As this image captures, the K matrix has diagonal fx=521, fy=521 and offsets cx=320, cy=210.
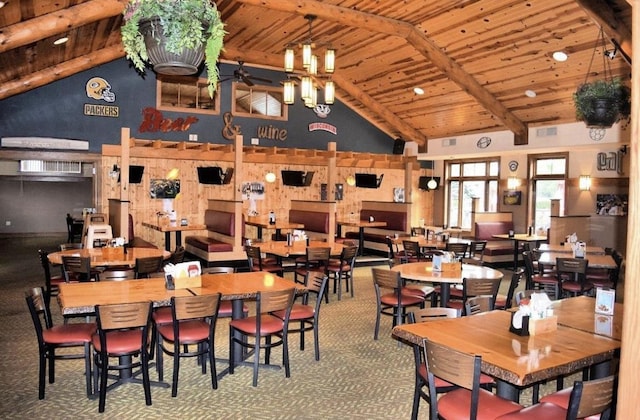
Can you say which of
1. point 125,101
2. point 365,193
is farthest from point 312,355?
point 365,193

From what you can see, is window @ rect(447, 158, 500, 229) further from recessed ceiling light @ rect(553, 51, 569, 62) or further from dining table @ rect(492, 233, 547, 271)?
recessed ceiling light @ rect(553, 51, 569, 62)

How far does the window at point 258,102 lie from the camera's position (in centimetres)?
1361

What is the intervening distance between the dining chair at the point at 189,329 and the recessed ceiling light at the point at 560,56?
7774mm

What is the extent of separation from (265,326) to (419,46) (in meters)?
7.56

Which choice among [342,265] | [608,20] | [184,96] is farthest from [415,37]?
[184,96]

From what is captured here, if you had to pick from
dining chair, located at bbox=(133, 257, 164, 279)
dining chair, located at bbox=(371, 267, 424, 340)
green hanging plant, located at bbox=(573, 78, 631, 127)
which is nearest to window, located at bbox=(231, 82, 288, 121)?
dining chair, located at bbox=(133, 257, 164, 279)

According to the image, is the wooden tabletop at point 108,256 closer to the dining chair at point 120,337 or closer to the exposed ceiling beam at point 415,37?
the dining chair at point 120,337

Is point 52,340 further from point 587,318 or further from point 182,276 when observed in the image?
point 587,318

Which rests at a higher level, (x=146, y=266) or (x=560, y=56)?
(x=560, y=56)

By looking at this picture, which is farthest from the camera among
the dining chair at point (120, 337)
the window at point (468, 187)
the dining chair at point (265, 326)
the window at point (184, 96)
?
the window at point (468, 187)

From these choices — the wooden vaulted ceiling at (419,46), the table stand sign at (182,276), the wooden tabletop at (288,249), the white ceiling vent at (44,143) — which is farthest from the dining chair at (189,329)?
the white ceiling vent at (44,143)

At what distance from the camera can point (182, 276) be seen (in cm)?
448

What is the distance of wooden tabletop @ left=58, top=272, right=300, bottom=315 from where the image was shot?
3.84m

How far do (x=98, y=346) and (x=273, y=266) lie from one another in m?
4.15
